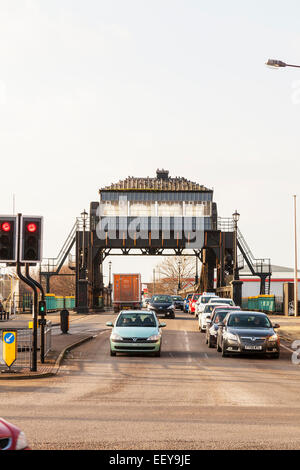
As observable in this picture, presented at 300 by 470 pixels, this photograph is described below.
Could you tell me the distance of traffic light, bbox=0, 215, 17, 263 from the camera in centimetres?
1641

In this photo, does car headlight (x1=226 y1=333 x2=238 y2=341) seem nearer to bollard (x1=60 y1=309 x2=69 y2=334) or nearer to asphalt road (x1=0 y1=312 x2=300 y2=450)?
asphalt road (x1=0 y1=312 x2=300 y2=450)

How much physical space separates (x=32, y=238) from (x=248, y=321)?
854 cm

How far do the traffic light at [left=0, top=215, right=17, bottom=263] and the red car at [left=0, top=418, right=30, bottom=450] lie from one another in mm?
11678

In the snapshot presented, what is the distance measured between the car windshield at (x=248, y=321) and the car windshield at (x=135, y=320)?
248 cm

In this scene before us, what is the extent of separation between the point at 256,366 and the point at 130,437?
11.3 metres

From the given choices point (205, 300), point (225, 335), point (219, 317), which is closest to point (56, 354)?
point (225, 335)

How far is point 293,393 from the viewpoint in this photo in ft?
44.2

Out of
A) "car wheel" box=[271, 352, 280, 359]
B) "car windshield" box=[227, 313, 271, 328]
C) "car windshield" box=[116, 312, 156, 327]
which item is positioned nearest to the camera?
"car wheel" box=[271, 352, 280, 359]

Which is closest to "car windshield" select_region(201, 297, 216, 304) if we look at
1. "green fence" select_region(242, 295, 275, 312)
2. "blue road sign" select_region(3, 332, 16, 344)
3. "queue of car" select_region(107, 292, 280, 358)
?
"green fence" select_region(242, 295, 275, 312)

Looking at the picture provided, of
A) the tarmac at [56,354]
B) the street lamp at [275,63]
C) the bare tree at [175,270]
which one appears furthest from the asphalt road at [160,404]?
the bare tree at [175,270]

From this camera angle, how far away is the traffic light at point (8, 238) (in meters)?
16.4

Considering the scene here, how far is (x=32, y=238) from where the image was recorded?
54.3ft

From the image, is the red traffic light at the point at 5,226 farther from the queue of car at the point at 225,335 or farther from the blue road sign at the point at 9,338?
the queue of car at the point at 225,335
